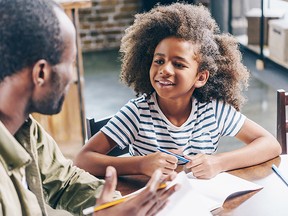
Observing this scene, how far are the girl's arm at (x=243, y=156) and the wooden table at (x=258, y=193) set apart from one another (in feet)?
0.07

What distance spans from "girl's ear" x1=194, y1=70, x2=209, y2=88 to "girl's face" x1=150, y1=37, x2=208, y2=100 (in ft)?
0.13

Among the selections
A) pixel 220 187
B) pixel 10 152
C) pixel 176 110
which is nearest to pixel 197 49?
pixel 176 110

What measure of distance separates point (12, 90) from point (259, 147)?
2.93 ft

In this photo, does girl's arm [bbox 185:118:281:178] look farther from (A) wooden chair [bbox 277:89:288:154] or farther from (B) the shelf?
(B) the shelf

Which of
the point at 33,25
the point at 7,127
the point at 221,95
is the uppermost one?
the point at 33,25

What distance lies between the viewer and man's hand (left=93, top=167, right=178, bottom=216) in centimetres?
105

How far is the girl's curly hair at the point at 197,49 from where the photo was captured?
1.72 m

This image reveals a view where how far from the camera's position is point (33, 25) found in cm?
98

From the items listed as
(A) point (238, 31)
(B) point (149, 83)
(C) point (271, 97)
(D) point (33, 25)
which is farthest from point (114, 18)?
(D) point (33, 25)

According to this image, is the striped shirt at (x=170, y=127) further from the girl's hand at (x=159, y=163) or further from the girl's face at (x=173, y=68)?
the girl's hand at (x=159, y=163)

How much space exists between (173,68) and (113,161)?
0.36 meters

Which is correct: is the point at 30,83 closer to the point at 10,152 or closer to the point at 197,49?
the point at 10,152

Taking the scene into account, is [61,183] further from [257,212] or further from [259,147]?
[259,147]

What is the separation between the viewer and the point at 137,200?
1.07 m
